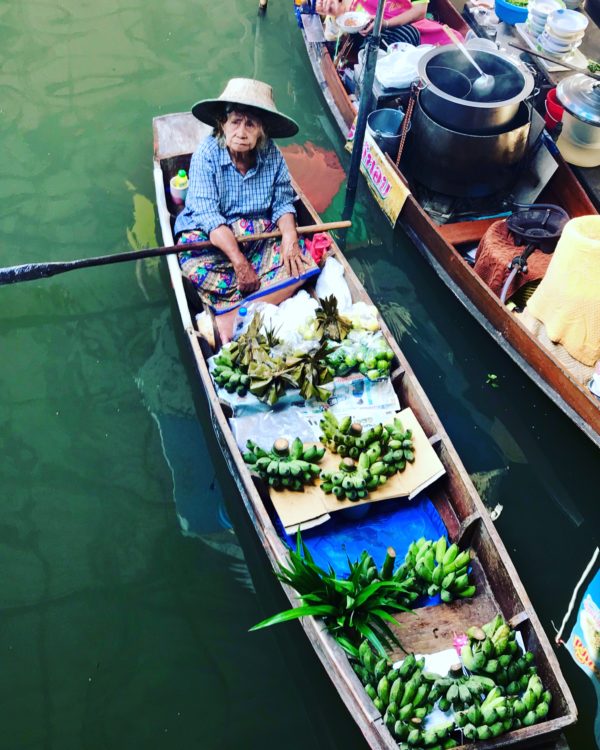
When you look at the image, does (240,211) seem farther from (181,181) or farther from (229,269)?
(181,181)

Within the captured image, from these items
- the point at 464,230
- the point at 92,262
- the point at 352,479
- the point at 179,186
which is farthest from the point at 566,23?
the point at 352,479

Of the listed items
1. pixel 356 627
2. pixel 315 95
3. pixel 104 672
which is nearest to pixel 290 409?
pixel 356 627

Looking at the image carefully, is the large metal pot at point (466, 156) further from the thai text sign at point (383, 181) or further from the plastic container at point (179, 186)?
the plastic container at point (179, 186)

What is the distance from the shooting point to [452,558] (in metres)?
3.54

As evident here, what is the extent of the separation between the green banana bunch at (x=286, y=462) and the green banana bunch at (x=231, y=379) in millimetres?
366

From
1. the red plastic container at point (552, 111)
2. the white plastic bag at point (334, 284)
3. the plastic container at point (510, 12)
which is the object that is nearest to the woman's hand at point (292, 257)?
the white plastic bag at point (334, 284)

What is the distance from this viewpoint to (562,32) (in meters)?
5.91

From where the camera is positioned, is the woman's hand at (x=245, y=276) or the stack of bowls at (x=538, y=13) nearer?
the woman's hand at (x=245, y=276)

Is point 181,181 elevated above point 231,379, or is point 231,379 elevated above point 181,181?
point 181,181

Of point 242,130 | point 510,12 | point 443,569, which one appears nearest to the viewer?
point 443,569

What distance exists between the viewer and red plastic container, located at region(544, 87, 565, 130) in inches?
230

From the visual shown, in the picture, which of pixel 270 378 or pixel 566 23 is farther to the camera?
pixel 566 23

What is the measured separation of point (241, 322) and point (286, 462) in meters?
1.16

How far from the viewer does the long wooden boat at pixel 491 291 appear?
14.4ft
